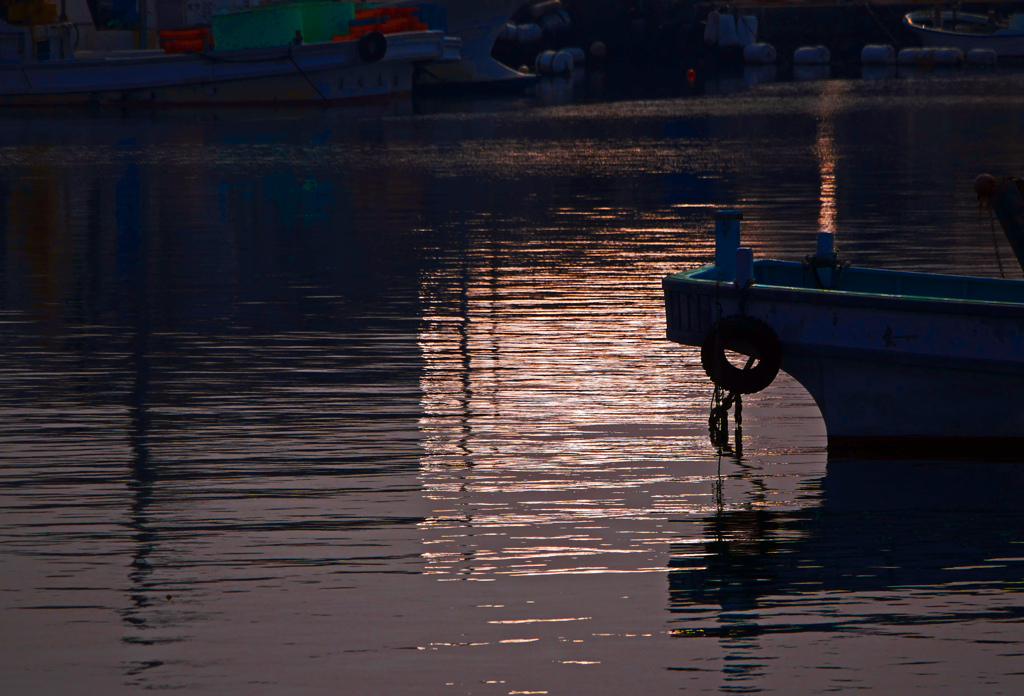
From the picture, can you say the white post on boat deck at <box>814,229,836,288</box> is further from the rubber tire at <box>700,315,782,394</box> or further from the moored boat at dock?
the moored boat at dock

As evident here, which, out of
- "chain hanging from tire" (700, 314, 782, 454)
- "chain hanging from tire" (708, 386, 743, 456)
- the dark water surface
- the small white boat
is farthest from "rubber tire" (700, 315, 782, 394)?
the small white boat

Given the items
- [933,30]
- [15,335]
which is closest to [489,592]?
[15,335]

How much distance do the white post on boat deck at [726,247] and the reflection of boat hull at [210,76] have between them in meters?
46.6

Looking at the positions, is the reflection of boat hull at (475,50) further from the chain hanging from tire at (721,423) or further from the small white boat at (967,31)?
Answer: the chain hanging from tire at (721,423)

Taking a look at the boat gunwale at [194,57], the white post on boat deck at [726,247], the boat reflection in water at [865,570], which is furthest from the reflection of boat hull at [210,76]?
the boat reflection in water at [865,570]

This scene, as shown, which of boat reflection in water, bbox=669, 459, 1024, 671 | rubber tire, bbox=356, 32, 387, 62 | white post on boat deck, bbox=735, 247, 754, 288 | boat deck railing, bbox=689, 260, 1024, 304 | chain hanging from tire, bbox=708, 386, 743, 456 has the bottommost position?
boat reflection in water, bbox=669, 459, 1024, 671

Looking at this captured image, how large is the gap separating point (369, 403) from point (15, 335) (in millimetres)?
4522

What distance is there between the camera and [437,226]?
837 inches

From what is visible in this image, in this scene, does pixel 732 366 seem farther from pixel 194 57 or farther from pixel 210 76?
pixel 210 76

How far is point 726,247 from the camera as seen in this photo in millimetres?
9719

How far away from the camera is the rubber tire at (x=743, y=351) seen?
9.19 metres

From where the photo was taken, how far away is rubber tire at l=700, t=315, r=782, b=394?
9.19m

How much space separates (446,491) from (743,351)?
2169 mm

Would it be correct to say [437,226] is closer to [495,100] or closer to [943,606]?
[943,606]
